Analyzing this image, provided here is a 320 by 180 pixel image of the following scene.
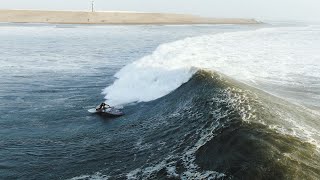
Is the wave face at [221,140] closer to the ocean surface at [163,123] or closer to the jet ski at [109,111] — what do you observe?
the ocean surface at [163,123]

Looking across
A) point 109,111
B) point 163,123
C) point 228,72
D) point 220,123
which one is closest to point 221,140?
point 220,123

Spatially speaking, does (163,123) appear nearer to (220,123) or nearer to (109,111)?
(109,111)

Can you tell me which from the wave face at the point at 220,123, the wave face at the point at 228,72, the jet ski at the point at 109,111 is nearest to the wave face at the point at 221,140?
the wave face at the point at 220,123

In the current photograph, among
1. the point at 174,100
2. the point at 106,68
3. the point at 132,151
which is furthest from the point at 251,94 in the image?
the point at 106,68

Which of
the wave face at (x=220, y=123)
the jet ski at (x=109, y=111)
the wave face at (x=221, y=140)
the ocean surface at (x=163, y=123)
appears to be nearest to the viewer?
the wave face at (x=221, y=140)

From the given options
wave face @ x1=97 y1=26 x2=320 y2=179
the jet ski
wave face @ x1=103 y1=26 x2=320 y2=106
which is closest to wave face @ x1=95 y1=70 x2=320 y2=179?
wave face @ x1=97 y1=26 x2=320 y2=179

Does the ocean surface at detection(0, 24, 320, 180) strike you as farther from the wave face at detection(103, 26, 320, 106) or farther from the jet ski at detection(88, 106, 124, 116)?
the jet ski at detection(88, 106, 124, 116)

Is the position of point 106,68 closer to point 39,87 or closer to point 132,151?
point 39,87

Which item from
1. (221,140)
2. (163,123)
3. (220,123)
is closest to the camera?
(221,140)
